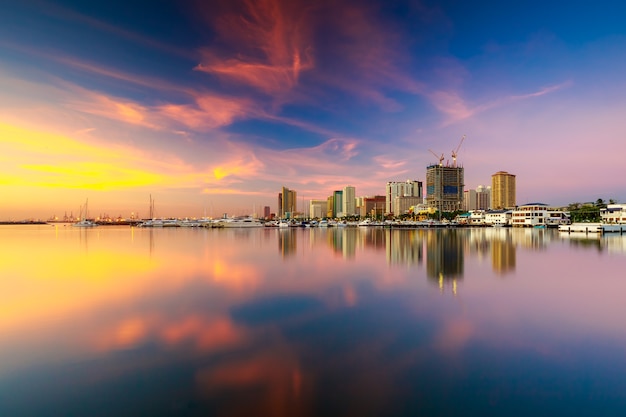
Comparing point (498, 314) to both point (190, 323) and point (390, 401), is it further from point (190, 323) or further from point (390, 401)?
point (190, 323)

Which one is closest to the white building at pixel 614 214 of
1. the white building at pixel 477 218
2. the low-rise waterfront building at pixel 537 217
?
the low-rise waterfront building at pixel 537 217

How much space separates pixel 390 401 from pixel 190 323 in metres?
8.96

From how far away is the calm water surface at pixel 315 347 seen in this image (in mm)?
7406

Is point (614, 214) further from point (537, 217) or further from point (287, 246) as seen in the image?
point (287, 246)

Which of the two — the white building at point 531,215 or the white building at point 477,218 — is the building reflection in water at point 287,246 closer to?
the white building at point 531,215

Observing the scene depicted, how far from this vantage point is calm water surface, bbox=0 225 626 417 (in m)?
7.41

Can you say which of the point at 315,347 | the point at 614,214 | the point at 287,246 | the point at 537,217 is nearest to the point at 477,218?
the point at 537,217

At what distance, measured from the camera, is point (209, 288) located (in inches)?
788

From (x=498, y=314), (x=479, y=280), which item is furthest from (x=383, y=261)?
(x=498, y=314)

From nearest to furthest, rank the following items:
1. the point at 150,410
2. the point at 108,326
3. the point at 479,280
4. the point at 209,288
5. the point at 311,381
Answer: the point at 150,410
the point at 311,381
the point at 108,326
the point at 209,288
the point at 479,280

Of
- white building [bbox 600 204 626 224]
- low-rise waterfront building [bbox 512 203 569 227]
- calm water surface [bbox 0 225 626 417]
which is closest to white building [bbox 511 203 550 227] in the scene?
low-rise waterfront building [bbox 512 203 569 227]

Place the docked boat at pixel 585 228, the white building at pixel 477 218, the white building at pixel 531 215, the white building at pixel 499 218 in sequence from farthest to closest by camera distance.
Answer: the white building at pixel 477 218 → the white building at pixel 499 218 → the white building at pixel 531 215 → the docked boat at pixel 585 228

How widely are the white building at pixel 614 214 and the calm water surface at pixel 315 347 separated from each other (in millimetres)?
91865

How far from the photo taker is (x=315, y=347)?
34.6 feet
